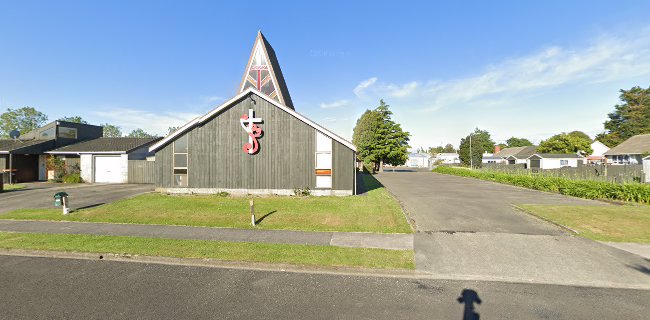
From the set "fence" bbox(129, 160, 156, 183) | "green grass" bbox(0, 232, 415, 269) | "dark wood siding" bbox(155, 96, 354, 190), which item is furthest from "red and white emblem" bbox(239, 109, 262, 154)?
"fence" bbox(129, 160, 156, 183)

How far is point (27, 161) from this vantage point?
2444cm

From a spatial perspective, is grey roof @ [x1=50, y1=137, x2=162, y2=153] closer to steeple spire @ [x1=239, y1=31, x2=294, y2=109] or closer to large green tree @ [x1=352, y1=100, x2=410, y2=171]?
steeple spire @ [x1=239, y1=31, x2=294, y2=109]

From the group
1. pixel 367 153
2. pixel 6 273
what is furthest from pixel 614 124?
pixel 6 273

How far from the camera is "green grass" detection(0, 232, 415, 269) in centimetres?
679

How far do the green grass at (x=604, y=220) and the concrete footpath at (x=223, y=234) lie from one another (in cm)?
697

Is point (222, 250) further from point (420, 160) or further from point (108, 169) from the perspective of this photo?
point (420, 160)

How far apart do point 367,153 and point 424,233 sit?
4190cm

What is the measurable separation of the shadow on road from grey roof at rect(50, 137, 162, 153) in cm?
2744

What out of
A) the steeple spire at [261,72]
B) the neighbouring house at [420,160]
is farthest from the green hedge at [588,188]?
the neighbouring house at [420,160]

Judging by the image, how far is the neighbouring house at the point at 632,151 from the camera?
38103 millimetres

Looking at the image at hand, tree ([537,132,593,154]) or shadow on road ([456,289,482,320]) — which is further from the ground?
tree ([537,132,593,154])

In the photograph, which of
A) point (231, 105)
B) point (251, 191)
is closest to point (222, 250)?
point (251, 191)

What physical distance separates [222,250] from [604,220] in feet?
49.6

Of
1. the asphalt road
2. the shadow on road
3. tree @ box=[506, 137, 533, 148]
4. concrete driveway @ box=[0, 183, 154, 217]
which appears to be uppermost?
tree @ box=[506, 137, 533, 148]
